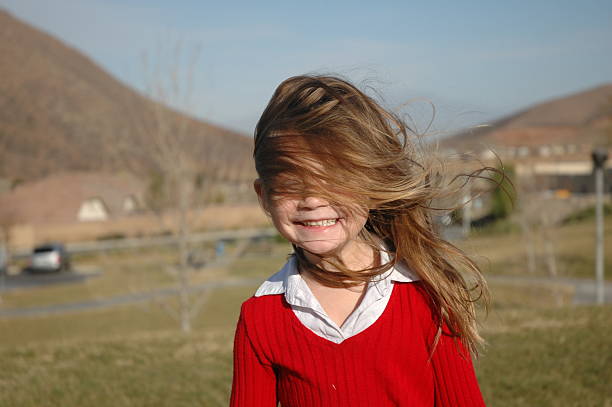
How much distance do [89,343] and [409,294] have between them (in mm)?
4693

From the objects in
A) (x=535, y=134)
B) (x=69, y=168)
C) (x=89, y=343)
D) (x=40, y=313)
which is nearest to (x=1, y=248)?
(x=40, y=313)

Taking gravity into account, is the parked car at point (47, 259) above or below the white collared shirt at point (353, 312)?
below

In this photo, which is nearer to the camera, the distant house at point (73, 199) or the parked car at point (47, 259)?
the parked car at point (47, 259)

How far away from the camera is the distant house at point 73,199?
51000mm

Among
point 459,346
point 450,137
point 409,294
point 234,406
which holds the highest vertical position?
point 450,137

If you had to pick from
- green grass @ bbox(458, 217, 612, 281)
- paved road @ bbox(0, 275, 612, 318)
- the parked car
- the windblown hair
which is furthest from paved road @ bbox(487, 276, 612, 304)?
the parked car

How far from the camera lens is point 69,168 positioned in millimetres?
83125

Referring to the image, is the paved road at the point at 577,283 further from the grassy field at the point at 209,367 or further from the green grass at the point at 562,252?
the grassy field at the point at 209,367

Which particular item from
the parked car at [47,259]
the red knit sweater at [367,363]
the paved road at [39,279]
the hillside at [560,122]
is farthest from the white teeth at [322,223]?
the hillside at [560,122]

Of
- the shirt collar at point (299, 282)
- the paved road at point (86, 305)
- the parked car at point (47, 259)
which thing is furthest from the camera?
the parked car at point (47, 259)

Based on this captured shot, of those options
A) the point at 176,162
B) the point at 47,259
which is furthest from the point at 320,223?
the point at 47,259

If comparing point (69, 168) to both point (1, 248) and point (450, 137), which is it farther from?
point (450, 137)

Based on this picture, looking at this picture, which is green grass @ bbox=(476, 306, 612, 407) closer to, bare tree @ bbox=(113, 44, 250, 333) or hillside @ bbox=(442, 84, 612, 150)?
bare tree @ bbox=(113, 44, 250, 333)

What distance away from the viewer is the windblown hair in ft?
4.83
